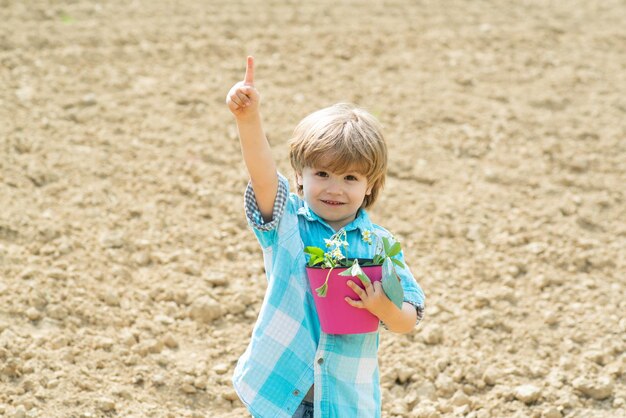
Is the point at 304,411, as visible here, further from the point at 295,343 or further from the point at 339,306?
the point at 339,306

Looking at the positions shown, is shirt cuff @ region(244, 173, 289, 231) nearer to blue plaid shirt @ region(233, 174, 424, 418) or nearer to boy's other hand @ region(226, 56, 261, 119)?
blue plaid shirt @ region(233, 174, 424, 418)

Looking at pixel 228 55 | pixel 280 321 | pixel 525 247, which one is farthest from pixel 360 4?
pixel 280 321

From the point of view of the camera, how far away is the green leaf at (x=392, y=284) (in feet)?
6.84

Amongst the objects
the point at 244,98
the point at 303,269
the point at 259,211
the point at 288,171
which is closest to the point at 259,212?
the point at 259,211

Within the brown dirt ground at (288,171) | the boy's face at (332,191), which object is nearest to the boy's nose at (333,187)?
the boy's face at (332,191)

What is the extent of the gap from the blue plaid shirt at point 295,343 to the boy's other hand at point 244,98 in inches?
8.0

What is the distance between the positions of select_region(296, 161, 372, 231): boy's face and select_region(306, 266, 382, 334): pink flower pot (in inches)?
8.8

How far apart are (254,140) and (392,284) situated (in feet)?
1.58

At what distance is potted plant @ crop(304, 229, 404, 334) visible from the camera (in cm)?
208

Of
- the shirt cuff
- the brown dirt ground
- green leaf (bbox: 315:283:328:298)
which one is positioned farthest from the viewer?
the brown dirt ground

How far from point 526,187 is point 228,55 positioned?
2.29 meters

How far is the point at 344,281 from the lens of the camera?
208cm

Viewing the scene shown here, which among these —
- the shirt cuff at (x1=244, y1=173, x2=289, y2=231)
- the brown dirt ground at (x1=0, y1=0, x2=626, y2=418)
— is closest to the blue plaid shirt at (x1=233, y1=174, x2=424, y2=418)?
the shirt cuff at (x1=244, y1=173, x2=289, y2=231)

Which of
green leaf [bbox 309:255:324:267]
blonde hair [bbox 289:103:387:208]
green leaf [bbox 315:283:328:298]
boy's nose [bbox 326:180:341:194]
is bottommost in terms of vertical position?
green leaf [bbox 315:283:328:298]
